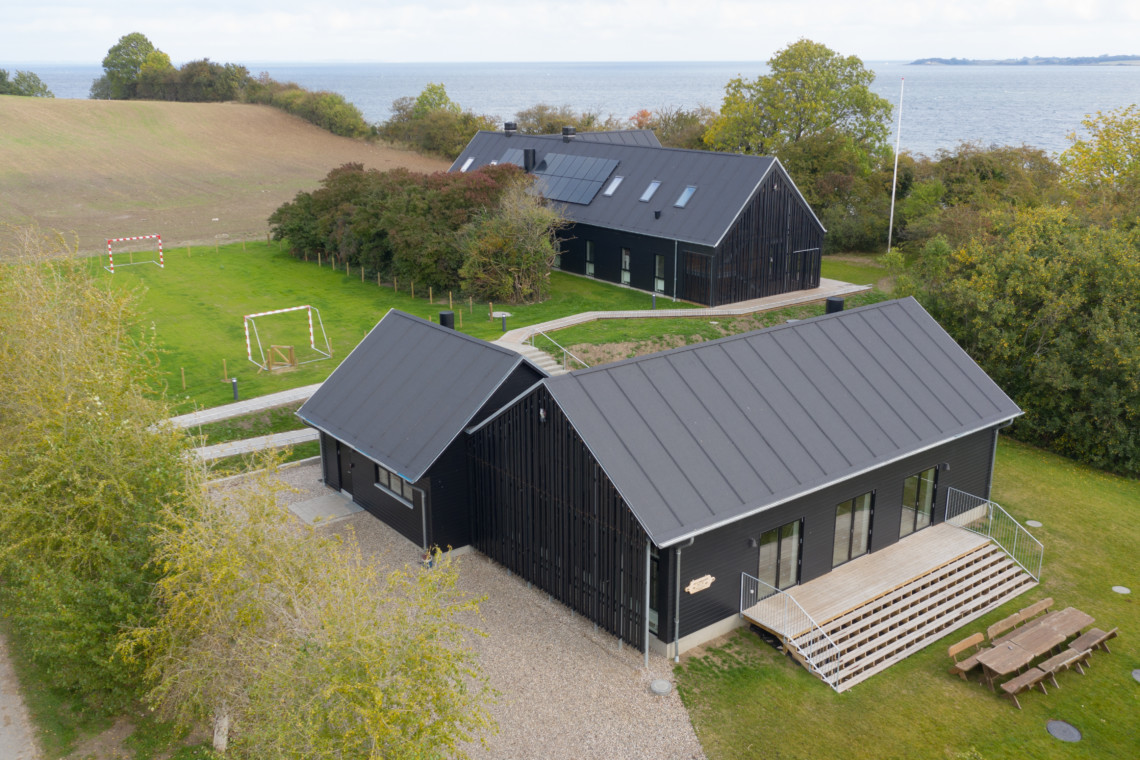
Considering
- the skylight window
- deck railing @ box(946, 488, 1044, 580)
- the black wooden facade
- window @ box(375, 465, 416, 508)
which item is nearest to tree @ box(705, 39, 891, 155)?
the skylight window

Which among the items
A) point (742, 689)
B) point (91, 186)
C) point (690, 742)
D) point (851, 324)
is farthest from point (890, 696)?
point (91, 186)

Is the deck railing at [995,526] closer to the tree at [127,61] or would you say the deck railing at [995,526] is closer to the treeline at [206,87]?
the treeline at [206,87]

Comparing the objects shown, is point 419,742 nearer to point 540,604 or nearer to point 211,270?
point 540,604

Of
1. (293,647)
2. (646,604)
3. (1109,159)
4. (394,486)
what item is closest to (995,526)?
(646,604)

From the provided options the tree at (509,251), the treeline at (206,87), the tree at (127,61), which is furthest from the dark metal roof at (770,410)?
the tree at (127,61)

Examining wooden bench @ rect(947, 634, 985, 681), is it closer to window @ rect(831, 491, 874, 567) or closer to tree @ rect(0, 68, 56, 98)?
window @ rect(831, 491, 874, 567)

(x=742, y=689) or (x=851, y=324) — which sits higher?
(x=851, y=324)
